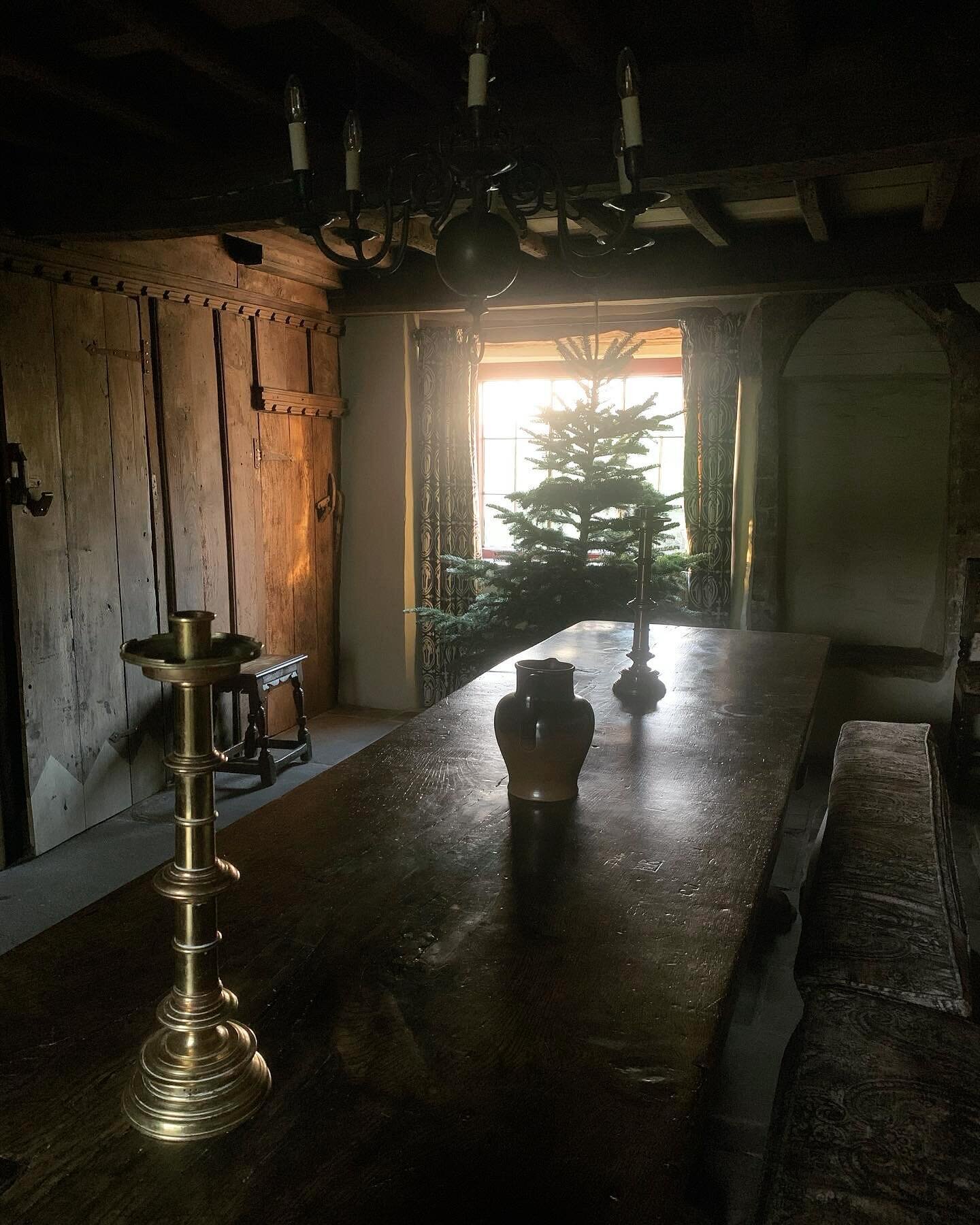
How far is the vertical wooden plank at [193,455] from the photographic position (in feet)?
14.1

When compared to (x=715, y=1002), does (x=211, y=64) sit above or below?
above

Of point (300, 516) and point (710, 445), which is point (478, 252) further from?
point (300, 516)

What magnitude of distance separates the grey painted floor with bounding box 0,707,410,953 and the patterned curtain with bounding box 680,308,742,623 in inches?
87.8

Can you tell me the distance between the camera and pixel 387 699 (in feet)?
19.4

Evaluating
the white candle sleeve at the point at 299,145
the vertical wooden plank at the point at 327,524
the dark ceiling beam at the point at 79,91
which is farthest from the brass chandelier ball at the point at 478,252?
the vertical wooden plank at the point at 327,524

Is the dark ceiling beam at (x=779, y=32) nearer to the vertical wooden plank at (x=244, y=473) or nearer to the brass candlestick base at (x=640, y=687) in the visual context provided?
the brass candlestick base at (x=640, y=687)

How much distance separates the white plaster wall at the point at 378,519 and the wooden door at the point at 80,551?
1.79m

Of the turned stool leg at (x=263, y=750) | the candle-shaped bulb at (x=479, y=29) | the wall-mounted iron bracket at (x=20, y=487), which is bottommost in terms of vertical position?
the turned stool leg at (x=263, y=750)

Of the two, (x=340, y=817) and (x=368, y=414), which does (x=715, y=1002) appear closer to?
(x=340, y=817)

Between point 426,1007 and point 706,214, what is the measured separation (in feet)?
11.7

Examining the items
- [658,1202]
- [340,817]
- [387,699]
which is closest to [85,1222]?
[658,1202]

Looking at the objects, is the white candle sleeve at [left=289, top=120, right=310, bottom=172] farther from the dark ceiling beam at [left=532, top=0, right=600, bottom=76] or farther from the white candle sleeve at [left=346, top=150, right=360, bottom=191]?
the dark ceiling beam at [left=532, top=0, right=600, bottom=76]

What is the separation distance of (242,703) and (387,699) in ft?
3.81

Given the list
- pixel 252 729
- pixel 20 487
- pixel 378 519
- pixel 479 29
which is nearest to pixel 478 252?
pixel 479 29
